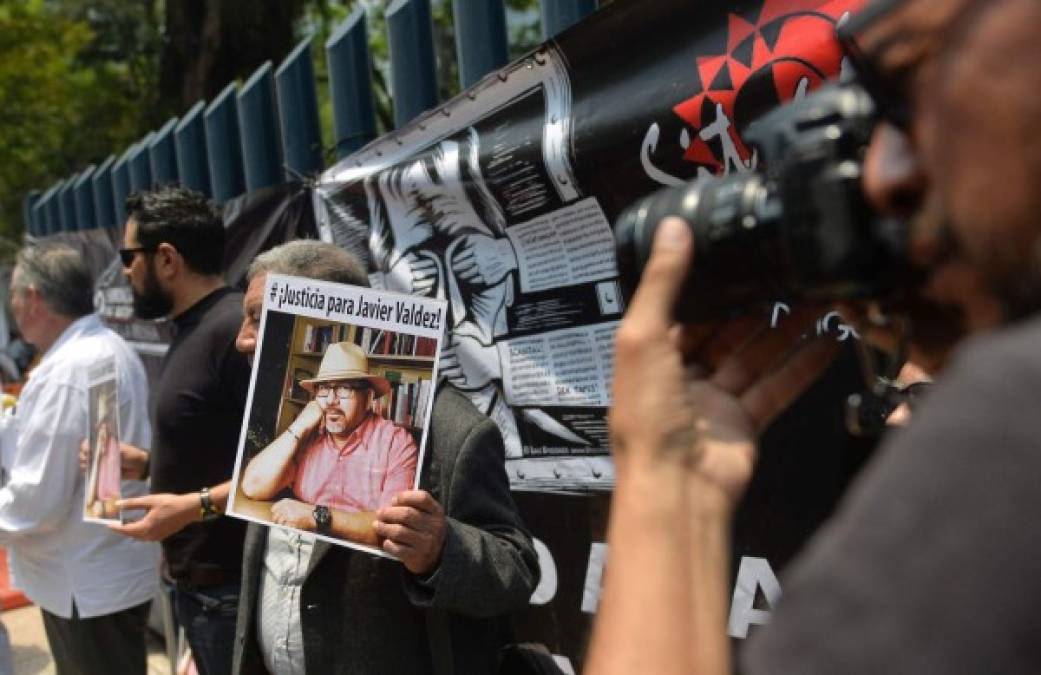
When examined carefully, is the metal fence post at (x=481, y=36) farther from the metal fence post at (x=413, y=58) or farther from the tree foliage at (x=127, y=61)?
the tree foliage at (x=127, y=61)

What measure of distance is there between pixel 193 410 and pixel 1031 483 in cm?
272

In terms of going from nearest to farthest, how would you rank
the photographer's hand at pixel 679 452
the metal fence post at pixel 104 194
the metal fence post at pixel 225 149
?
the photographer's hand at pixel 679 452 < the metal fence post at pixel 225 149 < the metal fence post at pixel 104 194

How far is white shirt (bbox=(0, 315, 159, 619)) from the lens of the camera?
3.34m

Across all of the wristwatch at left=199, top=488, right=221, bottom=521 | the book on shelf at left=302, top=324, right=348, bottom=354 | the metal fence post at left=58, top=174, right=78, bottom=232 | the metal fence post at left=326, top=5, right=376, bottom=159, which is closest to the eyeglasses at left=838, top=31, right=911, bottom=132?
the book on shelf at left=302, top=324, right=348, bottom=354

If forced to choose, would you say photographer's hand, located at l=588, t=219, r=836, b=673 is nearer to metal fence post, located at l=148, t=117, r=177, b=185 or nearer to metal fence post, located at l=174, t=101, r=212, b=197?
metal fence post, located at l=174, t=101, r=212, b=197

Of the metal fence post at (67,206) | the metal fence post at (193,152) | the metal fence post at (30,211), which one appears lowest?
the metal fence post at (193,152)

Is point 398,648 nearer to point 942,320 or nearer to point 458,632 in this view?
point 458,632

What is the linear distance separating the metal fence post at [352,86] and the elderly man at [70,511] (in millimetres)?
1115

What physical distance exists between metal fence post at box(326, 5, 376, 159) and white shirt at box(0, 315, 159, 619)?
1.11 meters

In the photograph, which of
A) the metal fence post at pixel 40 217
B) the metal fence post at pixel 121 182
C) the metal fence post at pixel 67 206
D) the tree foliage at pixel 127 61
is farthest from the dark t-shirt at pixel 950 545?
the metal fence post at pixel 40 217

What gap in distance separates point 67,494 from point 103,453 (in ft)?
1.31

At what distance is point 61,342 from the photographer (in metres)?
3.66

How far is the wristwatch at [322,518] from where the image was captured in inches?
76.9

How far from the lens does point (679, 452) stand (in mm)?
909
